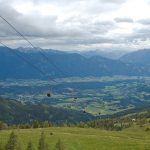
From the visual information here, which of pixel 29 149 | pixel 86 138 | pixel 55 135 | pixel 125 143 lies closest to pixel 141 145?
pixel 125 143

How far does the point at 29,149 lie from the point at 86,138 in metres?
50.6

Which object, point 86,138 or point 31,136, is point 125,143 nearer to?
point 86,138

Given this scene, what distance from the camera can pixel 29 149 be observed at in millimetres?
149375

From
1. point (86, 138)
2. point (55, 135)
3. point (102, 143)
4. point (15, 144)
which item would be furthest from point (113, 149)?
point (15, 144)

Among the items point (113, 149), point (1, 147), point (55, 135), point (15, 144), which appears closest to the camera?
point (15, 144)

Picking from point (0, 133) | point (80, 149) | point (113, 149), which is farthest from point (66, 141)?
point (0, 133)

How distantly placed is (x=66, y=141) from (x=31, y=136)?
17761 millimetres

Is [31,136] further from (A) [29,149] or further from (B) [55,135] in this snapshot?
(A) [29,149]

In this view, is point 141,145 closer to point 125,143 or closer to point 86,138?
point 125,143

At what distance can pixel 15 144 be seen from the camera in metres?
145

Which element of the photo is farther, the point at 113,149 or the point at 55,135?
the point at 55,135

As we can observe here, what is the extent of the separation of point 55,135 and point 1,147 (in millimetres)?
41467

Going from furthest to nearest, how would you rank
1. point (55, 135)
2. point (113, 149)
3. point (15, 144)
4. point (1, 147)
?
point (55, 135), point (113, 149), point (1, 147), point (15, 144)

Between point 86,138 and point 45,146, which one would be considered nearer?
point 45,146
